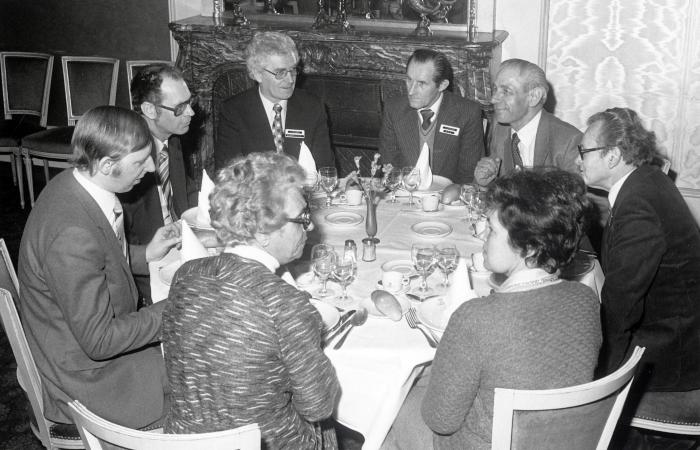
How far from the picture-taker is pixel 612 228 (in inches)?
101

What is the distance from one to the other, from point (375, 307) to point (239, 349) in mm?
801

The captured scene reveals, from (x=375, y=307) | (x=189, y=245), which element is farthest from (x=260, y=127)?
(x=375, y=307)

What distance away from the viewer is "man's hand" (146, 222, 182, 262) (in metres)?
2.84

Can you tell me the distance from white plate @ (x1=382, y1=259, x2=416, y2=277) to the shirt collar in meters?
0.85

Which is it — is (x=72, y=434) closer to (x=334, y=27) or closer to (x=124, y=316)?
(x=124, y=316)

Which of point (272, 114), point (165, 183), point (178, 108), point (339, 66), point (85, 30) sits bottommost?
point (165, 183)

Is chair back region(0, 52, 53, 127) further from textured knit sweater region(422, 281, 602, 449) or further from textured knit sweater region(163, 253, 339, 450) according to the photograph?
textured knit sweater region(422, 281, 602, 449)

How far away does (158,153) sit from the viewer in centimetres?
349

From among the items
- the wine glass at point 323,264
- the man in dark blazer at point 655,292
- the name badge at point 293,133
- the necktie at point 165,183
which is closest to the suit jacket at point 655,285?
the man in dark blazer at point 655,292

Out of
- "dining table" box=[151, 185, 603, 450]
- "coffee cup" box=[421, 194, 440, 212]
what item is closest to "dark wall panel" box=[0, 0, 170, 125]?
"dining table" box=[151, 185, 603, 450]

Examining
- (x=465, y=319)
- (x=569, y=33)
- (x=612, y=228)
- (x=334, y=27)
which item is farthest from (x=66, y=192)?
(x=569, y=33)

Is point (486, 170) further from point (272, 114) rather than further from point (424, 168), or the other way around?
point (272, 114)

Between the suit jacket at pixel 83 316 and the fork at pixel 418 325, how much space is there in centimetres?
84

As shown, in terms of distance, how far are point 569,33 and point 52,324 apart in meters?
4.12
